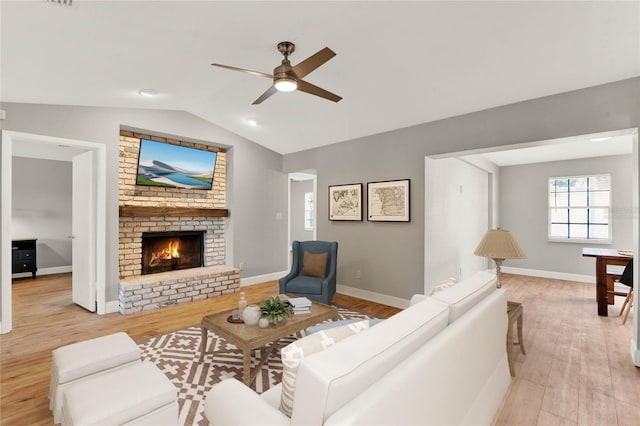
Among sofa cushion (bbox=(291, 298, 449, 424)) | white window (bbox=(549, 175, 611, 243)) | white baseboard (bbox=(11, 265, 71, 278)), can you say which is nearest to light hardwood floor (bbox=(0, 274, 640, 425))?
white baseboard (bbox=(11, 265, 71, 278))

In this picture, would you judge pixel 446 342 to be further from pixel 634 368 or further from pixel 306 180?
pixel 306 180

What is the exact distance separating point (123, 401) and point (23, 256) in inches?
250

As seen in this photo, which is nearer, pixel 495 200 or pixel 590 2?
pixel 590 2

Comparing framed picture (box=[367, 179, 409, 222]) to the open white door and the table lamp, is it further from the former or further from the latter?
the open white door

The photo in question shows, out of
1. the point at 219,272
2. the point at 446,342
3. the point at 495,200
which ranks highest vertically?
the point at 495,200

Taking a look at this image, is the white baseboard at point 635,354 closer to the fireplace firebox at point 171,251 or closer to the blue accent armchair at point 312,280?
the blue accent armchair at point 312,280

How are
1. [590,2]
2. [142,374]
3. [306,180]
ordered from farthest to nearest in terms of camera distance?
1. [306,180]
2. [590,2]
3. [142,374]

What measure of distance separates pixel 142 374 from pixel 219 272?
3.27 m

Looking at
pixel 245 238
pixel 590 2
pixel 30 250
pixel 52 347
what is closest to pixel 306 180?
pixel 245 238

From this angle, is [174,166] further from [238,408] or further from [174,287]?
[238,408]

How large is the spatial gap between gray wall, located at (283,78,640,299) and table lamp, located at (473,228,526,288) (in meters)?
1.24

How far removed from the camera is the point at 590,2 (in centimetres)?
204

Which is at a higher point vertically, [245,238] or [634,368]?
[245,238]

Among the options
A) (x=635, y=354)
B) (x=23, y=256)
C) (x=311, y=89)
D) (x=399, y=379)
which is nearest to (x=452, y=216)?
(x=635, y=354)
